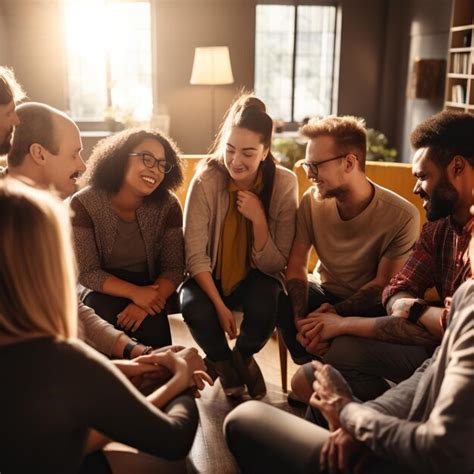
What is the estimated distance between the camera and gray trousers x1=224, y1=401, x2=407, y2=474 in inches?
48.3

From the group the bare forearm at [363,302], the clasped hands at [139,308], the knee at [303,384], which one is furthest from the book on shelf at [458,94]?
the knee at [303,384]

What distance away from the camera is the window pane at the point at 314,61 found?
7.43 m

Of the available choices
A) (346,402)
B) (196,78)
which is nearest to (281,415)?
(346,402)

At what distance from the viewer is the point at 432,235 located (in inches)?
78.2

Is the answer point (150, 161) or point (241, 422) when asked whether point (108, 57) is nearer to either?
point (150, 161)

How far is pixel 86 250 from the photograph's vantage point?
2289mm

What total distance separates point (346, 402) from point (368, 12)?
6.82 m

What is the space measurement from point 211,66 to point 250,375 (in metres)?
4.49

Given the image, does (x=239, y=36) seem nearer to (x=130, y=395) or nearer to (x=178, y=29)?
(x=178, y=29)

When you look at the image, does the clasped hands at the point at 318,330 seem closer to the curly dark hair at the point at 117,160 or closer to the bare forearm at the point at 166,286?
the bare forearm at the point at 166,286

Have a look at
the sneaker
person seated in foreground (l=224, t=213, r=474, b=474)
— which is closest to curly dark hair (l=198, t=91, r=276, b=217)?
the sneaker

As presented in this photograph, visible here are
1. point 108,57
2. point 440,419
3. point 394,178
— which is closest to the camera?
point 440,419

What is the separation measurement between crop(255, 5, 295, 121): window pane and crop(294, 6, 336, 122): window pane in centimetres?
12

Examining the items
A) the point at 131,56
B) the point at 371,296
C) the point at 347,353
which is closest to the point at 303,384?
the point at 347,353
